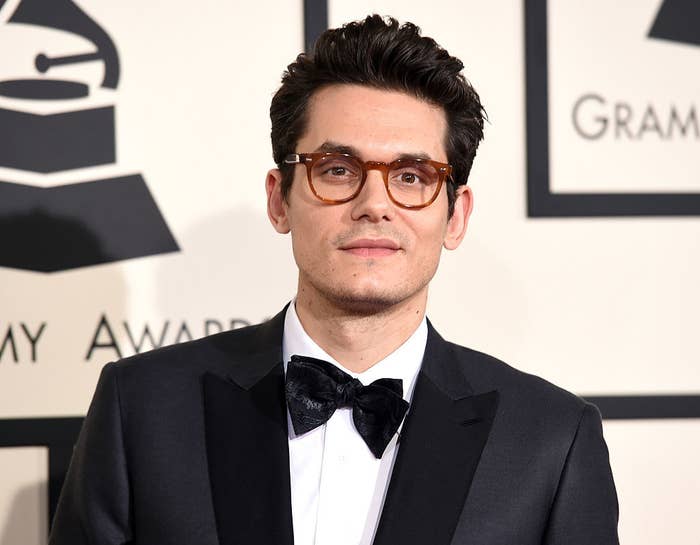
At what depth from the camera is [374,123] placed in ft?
5.33

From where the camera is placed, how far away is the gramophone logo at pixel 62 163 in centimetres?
214

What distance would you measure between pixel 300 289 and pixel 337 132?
0.28 metres

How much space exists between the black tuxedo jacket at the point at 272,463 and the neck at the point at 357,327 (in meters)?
0.07

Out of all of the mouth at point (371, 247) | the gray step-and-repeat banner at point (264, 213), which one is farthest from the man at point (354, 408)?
the gray step-and-repeat banner at point (264, 213)

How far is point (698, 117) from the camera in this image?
89.9 inches

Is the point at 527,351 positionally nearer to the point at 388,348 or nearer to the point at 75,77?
the point at 388,348

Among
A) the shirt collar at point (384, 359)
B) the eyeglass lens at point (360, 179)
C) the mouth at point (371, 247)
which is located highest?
the eyeglass lens at point (360, 179)

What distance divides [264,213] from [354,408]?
0.72m

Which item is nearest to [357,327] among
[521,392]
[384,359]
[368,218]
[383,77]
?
[384,359]

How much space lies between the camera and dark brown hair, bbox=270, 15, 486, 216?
1.67 metres

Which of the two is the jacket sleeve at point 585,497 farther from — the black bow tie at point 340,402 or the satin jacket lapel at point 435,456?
the black bow tie at point 340,402

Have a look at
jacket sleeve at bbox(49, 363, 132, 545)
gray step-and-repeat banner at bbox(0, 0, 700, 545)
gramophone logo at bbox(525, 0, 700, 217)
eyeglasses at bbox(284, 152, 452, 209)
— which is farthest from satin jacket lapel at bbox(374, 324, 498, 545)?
gramophone logo at bbox(525, 0, 700, 217)

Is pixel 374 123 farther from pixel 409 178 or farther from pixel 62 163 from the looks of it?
pixel 62 163

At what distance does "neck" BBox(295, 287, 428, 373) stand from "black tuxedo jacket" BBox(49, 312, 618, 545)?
0.23 ft
